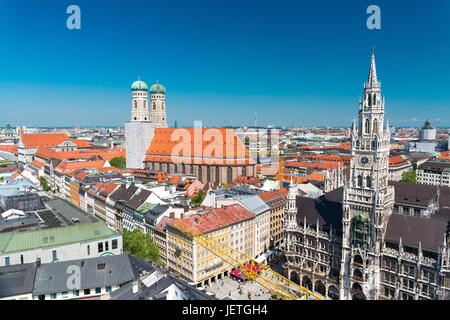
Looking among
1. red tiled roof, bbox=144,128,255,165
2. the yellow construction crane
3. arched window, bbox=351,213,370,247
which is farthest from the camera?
red tiled roof, bbox=144,128,255,165

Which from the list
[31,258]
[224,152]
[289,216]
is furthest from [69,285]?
[224,152]

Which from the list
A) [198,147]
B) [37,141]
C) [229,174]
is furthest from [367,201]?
[37,141]

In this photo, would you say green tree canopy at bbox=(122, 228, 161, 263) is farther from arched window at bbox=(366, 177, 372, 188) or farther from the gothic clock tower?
arched window at bbox=(366, 177, 372, 188)

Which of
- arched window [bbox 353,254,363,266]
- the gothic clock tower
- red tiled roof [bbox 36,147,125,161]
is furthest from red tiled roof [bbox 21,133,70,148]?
arched window [bbox 353,254,363,266]

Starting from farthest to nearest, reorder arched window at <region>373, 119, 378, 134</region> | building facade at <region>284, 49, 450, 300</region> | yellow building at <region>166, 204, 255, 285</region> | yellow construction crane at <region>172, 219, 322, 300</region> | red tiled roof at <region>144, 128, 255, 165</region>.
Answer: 1. red tiled roof at <region>144, 128, 255, 165</region>
2. yellow building at <region>166, 204, 255, 285</region>
3. yellow construction crane at <region>172, 219, 322, 300</region>
4. arched window at <region>373, 119, 378, 134</region>
5. building facade at <region>284, 49, 450, 300</region>

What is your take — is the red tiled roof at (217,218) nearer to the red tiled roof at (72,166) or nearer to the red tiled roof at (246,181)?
the red tiled roof at (246,181)

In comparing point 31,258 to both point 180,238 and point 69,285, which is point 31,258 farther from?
point 180,238

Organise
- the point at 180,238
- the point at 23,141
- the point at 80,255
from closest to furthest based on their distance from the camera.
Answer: the point at 80,255, the point at 180,238, the point at 23,141
